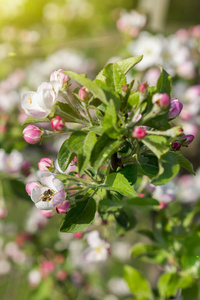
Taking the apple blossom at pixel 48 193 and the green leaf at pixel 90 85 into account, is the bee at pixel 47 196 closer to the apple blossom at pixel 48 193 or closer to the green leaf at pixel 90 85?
the apple blossom at pixel 48 193

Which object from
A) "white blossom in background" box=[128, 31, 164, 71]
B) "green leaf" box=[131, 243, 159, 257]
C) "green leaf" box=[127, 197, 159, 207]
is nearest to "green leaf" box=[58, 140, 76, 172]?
"green leaf" box=[127, 197, 159, 207]

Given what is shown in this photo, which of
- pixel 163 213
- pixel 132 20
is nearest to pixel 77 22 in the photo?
pixel 132 20

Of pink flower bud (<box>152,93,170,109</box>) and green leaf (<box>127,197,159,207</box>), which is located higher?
pink flower bud (<box>152,93,170,109</box>)

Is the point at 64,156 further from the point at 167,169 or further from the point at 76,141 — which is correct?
the point at 167,169

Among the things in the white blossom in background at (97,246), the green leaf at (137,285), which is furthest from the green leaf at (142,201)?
the green leaf at (137,285)

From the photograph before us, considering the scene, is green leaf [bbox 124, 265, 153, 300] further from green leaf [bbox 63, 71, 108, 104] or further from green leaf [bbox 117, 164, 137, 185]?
green leaf [bbox 63, 71, 108, 104]

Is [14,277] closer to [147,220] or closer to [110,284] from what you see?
[110,284]
